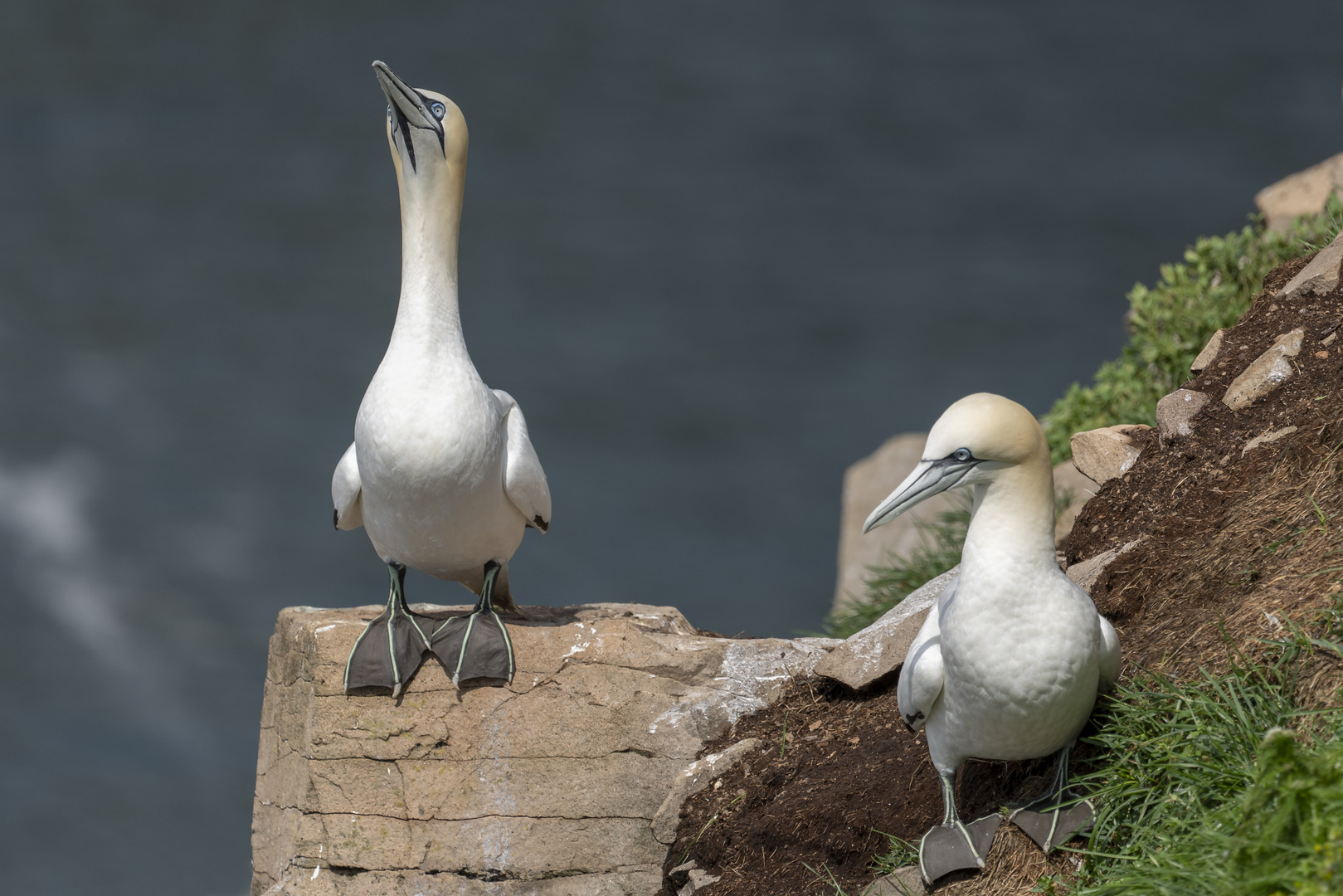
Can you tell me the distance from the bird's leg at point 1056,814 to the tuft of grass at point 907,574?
3.45 meters

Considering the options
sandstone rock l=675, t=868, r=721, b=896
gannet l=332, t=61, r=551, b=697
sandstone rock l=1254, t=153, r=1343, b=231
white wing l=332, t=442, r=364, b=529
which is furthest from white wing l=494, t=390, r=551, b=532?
sandstone rock l=1254, t=153, r=1343, b=231

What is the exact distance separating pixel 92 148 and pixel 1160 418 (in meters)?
16.5

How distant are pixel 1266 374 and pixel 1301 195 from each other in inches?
151

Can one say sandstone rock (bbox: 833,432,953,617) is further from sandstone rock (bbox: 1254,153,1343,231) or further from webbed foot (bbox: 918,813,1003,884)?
webbed foot (bbox: 918,813,1003,884)

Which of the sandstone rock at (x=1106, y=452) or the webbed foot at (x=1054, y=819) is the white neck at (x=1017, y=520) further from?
the sandstone rock at (x=1106, y=452)

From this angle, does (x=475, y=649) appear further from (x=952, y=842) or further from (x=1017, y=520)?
(x=1017, y=520)

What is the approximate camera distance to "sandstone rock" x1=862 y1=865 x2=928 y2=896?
146 inches

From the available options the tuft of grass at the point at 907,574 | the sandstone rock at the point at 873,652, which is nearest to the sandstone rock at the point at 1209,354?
the sandstone rock at the point at 873,652

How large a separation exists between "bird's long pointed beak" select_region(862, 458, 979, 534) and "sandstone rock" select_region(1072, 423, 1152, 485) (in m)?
1.92

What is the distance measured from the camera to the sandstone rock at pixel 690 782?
15.0 ft

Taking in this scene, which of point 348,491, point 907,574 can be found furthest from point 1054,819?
point 907,574

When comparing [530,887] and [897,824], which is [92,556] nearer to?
[530,887]

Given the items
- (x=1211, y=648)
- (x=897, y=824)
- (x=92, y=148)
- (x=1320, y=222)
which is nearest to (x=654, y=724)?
(x=897, y=824)

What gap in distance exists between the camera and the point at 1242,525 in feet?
13.1
